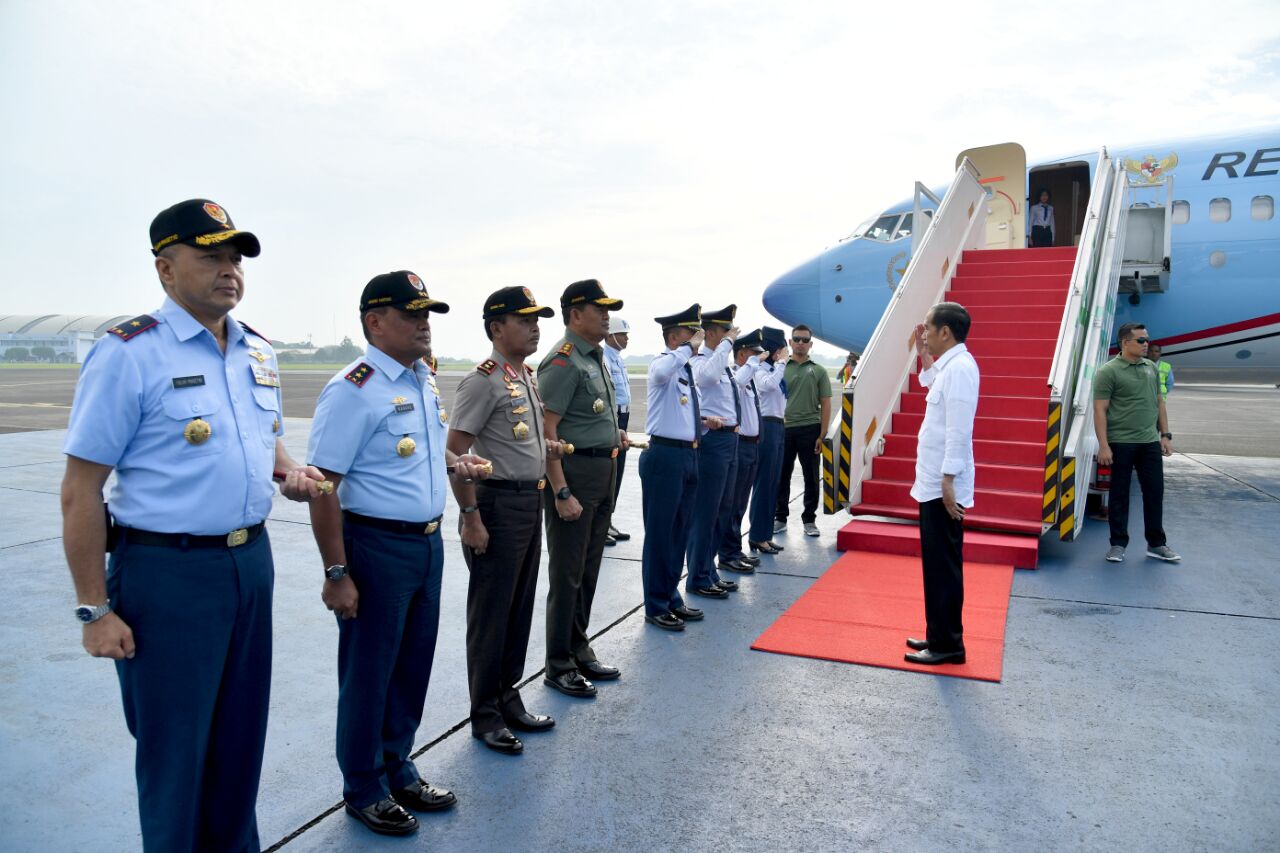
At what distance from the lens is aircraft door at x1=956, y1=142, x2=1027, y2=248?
10.8 m

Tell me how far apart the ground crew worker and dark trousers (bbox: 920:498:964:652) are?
5.33 ft

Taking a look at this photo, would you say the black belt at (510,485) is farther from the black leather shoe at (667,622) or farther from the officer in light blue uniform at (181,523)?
the black leather shoe at (667,622)

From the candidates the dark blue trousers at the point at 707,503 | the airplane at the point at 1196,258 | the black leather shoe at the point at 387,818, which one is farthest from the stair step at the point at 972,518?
the black leather shoe at the point at 387,818

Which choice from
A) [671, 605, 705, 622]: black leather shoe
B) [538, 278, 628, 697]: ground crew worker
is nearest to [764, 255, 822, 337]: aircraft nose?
[671, 605, 705, 622]: black leather shoe

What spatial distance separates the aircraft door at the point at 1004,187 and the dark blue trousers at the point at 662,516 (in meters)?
7.79

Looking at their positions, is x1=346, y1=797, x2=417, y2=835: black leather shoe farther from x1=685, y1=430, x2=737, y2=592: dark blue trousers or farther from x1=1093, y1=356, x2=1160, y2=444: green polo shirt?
x1=1093, y1=356, x2=1160, y2=444: green polo shirt

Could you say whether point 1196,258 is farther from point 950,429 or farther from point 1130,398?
point 950,429

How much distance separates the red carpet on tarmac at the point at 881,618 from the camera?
4422 millimetres

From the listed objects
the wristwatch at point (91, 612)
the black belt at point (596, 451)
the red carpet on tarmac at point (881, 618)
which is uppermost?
the black belt at point (596, 451)

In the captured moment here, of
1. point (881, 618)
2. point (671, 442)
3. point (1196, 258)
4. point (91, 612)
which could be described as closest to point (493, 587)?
point (91, 612)

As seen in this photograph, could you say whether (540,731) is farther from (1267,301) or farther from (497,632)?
(1267,301)

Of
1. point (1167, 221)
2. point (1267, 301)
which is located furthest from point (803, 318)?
point (1267, 301)

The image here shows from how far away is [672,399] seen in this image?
498 cm

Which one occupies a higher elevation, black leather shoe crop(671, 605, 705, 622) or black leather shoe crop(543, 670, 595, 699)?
black leather shoe crop(543, 670, 595, 699)
